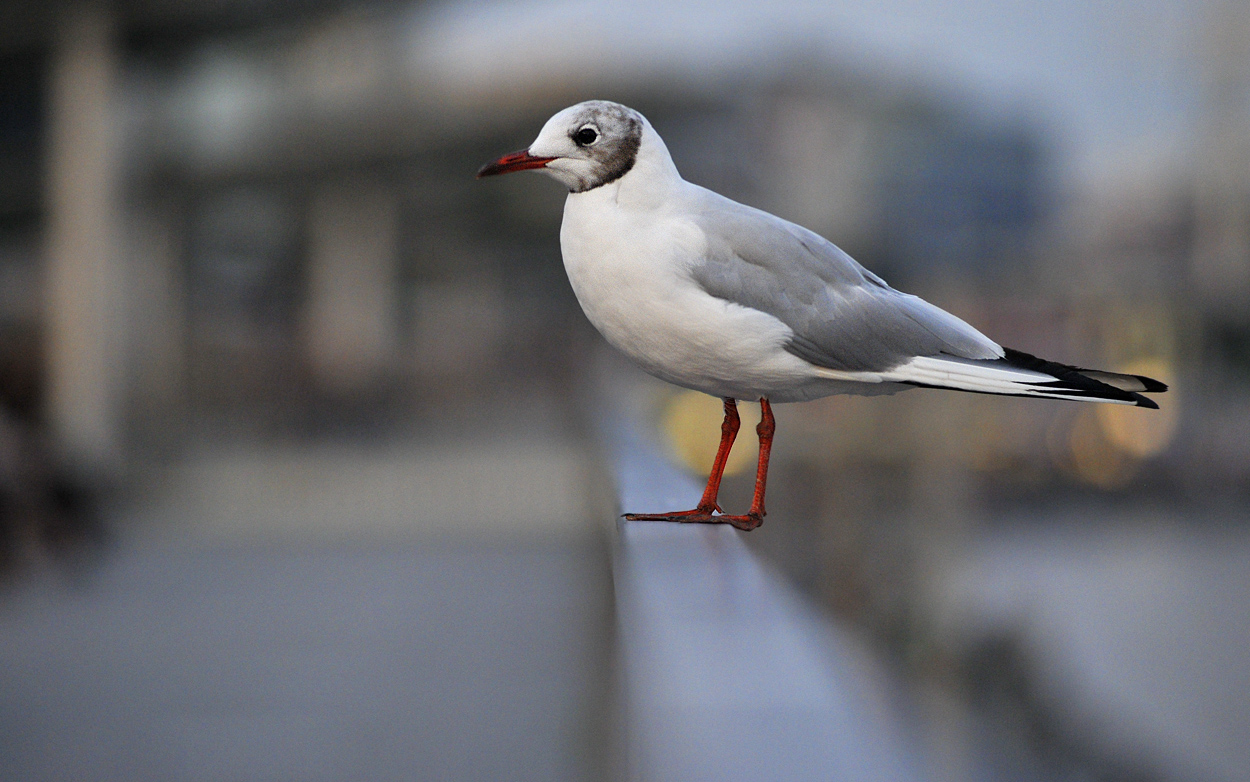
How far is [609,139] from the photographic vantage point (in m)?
1.59

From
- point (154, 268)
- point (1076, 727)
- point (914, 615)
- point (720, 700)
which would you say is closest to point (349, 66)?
point (154, 268)

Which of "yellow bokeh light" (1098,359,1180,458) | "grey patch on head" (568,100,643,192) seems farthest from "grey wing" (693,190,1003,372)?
"yellow bokeh light" (1098,359,1180,458)

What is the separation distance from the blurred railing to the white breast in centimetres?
26

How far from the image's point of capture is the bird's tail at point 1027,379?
4.24ft

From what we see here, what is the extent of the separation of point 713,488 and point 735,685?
0.96 metres

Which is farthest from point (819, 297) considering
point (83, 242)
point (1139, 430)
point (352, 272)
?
point (1139, 430)

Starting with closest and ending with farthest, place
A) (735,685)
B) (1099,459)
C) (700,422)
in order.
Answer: (735,685), (700,422), (1099,459)

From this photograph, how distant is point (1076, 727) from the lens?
10.9 metres

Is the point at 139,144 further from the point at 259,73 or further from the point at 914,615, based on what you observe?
the point at 914,615

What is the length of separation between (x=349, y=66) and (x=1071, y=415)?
47.0ft

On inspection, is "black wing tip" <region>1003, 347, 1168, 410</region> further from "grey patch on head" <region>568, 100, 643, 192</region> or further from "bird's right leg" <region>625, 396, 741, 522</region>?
"grey patch on head" <region>568, 100, 643, 192</region>

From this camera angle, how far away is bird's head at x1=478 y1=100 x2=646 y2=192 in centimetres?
157

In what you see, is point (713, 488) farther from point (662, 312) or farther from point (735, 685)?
point (735, 685)

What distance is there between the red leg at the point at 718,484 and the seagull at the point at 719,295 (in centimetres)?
13
